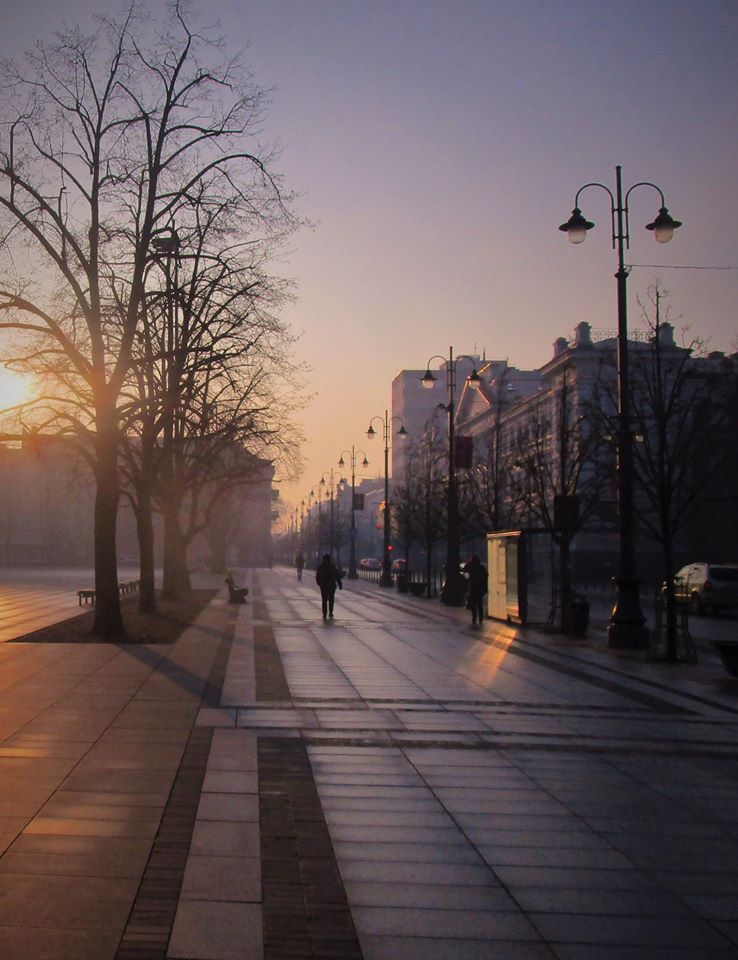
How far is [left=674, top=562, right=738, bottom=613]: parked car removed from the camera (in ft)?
125

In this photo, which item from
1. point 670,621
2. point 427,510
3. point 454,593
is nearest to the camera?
point 670,621

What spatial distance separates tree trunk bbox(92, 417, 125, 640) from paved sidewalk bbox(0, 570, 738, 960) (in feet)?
17.3

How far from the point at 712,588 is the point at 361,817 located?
1281 inches

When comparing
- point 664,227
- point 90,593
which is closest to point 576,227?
point 664,227

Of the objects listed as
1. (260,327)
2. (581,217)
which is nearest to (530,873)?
(581,217)

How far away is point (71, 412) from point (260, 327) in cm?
479

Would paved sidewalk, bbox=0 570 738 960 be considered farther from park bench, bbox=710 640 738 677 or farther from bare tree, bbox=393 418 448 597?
bare tree, bbox=393 418 448 597

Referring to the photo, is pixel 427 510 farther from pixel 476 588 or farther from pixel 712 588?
pixel 476 588

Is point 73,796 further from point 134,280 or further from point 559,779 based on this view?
point 134,280

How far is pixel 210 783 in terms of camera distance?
345 inches

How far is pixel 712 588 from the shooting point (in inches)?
1506

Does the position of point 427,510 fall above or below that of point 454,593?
above

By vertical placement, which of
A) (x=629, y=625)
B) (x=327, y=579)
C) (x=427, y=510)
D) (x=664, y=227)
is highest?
(x=664, y=227)

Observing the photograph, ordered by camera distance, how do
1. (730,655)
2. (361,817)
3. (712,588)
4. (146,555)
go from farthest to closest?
(712,588)
(146,555)
(730,655)
(361,817)
